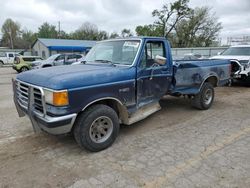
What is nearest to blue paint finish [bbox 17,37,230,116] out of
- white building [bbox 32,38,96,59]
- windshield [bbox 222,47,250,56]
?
windshield [bbox 222,47,250,56]

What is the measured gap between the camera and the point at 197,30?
45.5 meters

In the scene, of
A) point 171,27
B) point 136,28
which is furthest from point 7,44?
point 171,27

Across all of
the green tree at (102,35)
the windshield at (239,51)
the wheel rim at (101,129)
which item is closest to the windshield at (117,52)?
the wheel rim at (101,129)

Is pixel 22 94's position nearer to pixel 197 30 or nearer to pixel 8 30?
pixel 197 30

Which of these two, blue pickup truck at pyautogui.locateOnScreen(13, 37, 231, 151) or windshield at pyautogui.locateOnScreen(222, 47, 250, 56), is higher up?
windshield at pyautogui.locateOnScreen(222, 47, 250, 56)

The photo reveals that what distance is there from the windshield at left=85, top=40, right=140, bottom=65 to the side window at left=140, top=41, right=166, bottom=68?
0.23m

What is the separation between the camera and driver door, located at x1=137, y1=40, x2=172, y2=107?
171 inches

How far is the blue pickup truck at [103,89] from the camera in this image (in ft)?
10.7

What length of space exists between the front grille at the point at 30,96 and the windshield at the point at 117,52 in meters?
1.58

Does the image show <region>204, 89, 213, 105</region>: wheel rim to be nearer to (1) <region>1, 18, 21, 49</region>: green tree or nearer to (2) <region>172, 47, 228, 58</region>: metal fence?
(2) <region>172, 47, 228, 58</region>: metal fence

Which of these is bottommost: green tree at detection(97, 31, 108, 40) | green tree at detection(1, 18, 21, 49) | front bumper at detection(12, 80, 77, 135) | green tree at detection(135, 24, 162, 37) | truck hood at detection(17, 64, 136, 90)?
front bumper at detection(12, 80, 77, 135)

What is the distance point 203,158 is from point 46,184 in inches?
96.0

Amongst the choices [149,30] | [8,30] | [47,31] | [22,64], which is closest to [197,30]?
[149,30]

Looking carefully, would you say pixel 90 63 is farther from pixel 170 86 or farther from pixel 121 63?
pixel 170 86
